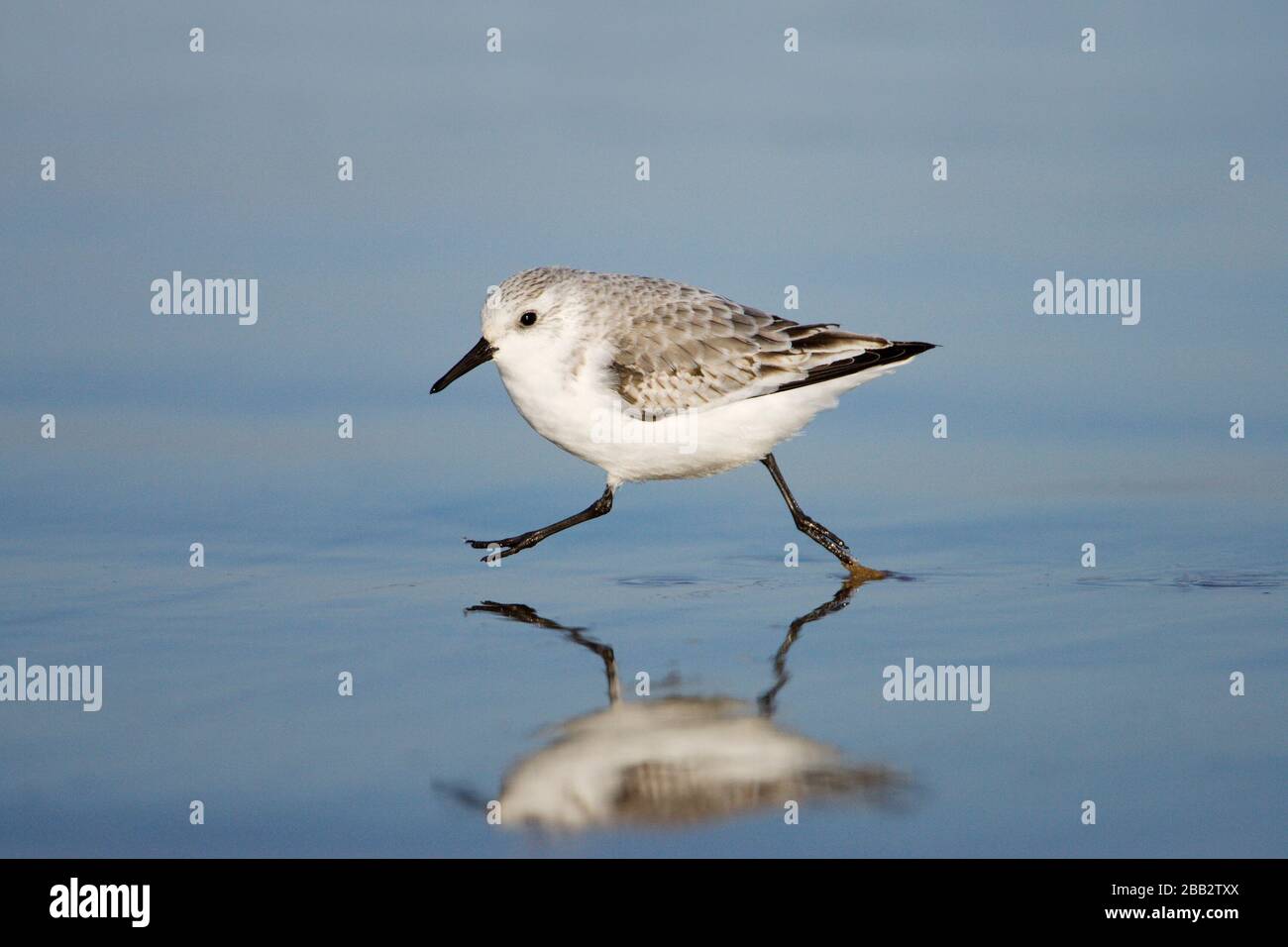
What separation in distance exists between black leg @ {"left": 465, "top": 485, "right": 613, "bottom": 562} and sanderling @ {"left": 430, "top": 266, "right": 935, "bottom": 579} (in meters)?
0.01

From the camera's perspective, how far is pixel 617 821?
6.15 metres

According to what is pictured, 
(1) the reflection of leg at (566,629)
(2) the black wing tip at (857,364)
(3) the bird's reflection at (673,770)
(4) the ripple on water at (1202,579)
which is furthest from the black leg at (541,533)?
(4) the ripple on water at (1202,579)

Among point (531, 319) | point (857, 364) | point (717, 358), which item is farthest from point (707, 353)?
point (531, 319)

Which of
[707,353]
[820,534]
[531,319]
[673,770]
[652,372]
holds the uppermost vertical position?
[531,319]

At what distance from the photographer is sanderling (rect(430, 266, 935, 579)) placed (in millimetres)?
9461

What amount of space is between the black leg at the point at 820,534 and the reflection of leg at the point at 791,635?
0.15 m

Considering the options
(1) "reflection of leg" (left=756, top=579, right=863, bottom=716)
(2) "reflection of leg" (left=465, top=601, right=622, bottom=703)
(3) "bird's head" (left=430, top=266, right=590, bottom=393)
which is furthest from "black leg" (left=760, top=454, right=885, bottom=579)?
(2) "reflection of leg" (left=465, top=601, right=622, bottom=703)

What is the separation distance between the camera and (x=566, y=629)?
336 inches

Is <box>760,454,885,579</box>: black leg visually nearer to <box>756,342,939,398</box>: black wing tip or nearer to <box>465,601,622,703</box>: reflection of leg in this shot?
<box>756,342,939,398</box>: black wing tip

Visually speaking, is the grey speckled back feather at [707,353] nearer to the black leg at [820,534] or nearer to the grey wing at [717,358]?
the grey wing at [717,358]

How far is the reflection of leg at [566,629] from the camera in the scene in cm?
773

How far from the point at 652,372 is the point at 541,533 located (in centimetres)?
119

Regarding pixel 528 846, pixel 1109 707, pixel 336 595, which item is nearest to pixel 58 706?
pixel 336 595

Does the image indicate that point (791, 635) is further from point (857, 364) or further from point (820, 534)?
point (857, 364)
